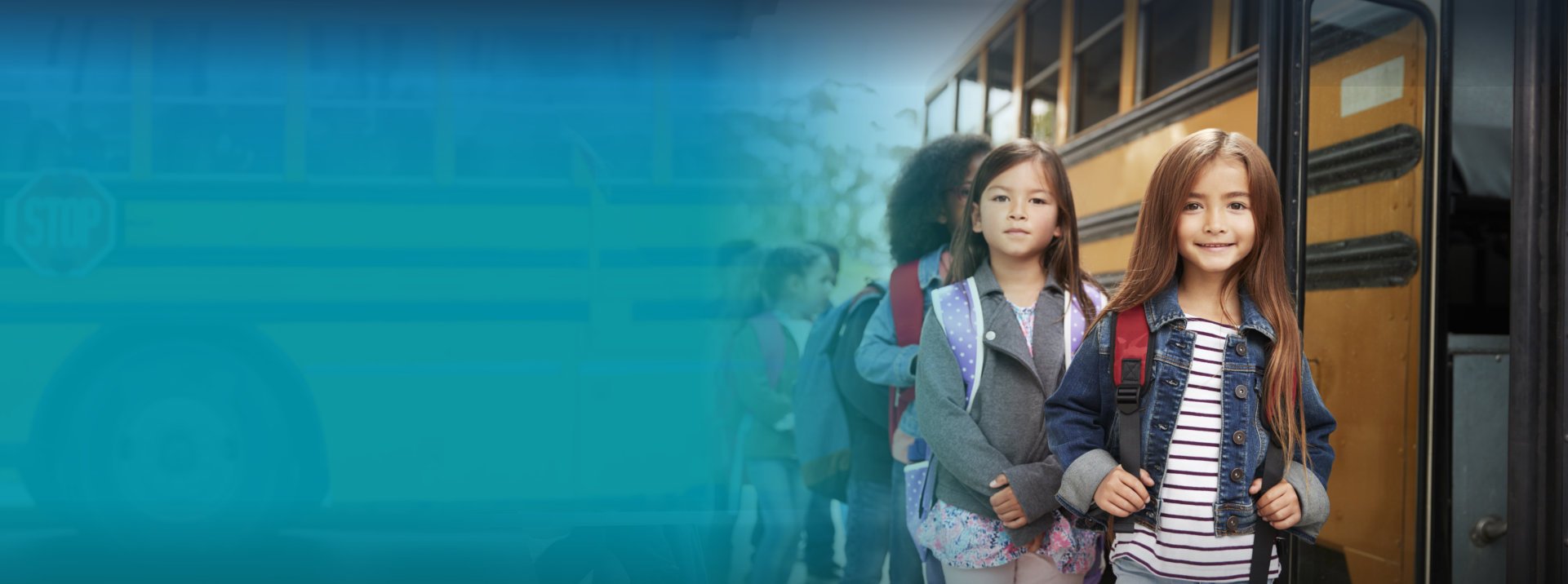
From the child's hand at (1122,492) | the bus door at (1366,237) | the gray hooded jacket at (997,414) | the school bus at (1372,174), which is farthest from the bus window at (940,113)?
the child's hand at (1122,492)

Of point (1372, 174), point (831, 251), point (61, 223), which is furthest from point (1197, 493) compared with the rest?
point (61, 223)

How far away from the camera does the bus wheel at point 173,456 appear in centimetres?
179

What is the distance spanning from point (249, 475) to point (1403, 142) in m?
2.10

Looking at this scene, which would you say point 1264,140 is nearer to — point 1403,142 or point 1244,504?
point 1403,142

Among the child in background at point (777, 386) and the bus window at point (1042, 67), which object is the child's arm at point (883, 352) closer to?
the child in background at point (777, 386)

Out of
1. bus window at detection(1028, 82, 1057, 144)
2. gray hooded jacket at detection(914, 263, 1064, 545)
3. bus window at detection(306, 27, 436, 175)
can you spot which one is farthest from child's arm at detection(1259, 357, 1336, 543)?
bus window at detection(306, 27, 436, 175)

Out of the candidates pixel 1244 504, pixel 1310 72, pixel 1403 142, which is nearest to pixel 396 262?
pixel 1244 504

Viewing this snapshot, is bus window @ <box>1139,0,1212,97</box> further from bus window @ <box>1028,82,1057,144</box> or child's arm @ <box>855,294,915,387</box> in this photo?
child's arm @ <box>855,294,915,387</box>

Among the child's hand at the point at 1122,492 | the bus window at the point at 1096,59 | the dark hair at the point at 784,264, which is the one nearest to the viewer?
the child's hand at the point at 1122,492

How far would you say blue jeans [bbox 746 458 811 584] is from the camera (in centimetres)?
191

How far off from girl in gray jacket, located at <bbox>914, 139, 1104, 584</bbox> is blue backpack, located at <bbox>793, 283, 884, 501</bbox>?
0.97 feet

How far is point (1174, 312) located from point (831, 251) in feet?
2.24

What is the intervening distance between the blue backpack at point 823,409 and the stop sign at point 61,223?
1.16 meters

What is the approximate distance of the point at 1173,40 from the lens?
2113mm
